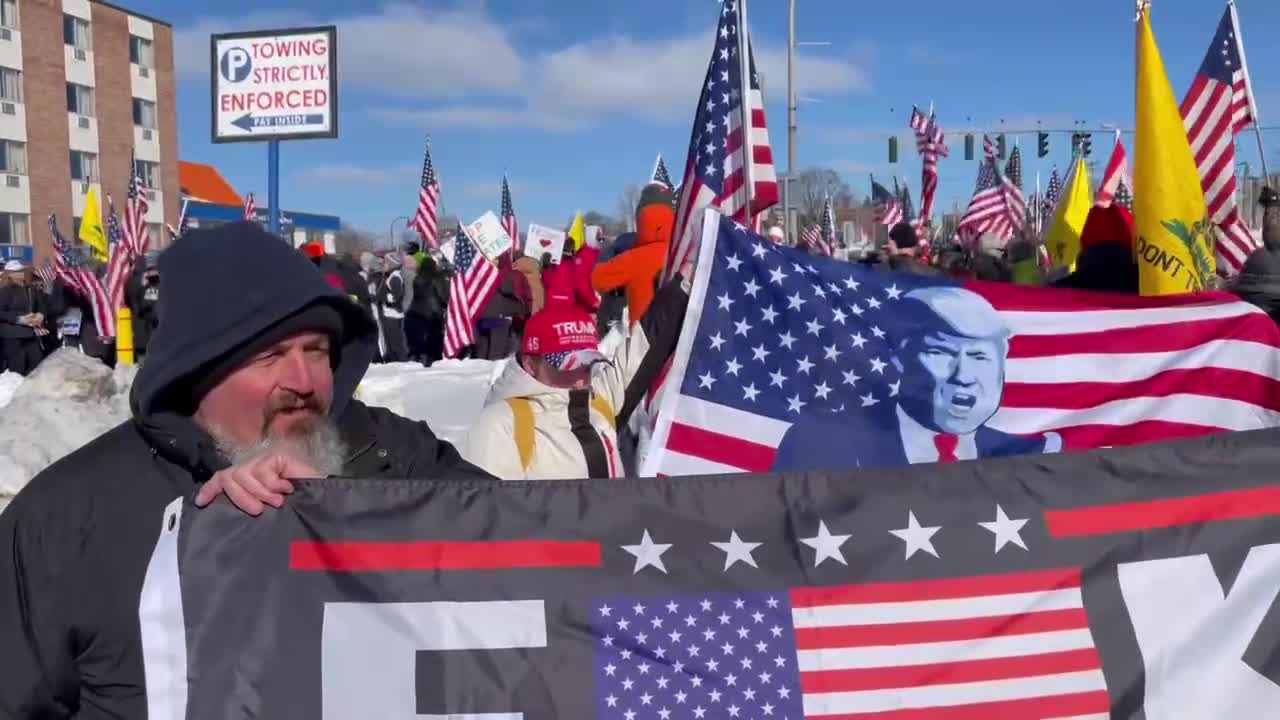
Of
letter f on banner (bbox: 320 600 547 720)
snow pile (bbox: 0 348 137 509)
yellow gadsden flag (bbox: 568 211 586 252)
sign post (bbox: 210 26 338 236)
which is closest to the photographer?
letter f on banner (bbox: 320 600 547 720)

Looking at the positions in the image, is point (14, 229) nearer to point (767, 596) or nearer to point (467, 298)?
point (467, 298)

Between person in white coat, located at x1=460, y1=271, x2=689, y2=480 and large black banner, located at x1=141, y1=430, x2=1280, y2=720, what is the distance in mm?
1880

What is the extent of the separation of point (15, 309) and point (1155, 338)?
17.1 meters

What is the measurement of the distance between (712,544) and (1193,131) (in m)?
7.49

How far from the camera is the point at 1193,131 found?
852 cm

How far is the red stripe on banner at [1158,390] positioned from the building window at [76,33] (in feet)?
238

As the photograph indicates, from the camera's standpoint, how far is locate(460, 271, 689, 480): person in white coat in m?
4.41

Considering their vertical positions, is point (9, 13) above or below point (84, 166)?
above

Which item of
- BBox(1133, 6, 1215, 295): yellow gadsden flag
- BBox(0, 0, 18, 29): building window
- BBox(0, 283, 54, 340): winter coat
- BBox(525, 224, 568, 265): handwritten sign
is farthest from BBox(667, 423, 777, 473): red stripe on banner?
BBox(0, 0, 18, 29): building window

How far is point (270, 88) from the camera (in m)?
11.5

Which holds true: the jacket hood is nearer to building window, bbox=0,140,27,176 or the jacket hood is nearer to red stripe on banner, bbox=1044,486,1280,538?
red stripe on banner, bbox=1044,486,1280,538

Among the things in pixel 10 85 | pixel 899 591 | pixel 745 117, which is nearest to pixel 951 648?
pixel 899 591

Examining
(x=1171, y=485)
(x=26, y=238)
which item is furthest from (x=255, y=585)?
(x=26, y=238)

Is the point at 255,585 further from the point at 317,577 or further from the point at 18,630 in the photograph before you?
the point at 18,630
